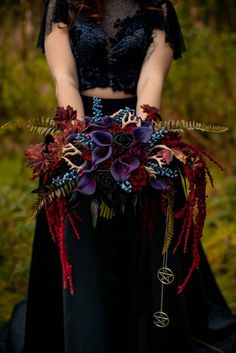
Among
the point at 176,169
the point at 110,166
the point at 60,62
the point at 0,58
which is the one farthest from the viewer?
the point at 0,58

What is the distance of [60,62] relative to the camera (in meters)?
2.73

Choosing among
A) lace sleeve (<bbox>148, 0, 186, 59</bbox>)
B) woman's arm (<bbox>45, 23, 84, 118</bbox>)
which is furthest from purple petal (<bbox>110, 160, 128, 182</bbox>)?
lace sleeve (<bbox>148, 0, 186, 59</bbox>)

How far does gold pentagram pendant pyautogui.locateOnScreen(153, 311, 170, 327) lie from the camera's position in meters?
2.52

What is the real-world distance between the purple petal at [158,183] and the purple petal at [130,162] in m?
0.10

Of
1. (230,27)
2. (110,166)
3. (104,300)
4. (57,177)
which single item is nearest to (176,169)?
(110,166)

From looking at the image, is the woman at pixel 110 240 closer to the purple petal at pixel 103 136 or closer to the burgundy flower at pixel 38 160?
the purple petal at pixel 103 136

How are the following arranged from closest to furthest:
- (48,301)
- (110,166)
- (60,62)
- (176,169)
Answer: (110,166) < (176,169) < (60,62) < (48,301)

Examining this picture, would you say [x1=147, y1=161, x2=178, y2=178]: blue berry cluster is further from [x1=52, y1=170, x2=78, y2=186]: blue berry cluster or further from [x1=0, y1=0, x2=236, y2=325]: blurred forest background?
[x1=0, y1=0, x2=236, y2=325]: blurred forest background

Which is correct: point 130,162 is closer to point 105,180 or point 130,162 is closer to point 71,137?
point 105,180

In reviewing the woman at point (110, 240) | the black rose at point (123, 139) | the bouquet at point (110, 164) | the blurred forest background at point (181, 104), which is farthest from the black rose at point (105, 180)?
the blurred forest background at point (181, 104)

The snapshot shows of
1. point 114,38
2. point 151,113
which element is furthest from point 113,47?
point 151,113

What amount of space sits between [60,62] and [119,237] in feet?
2.69

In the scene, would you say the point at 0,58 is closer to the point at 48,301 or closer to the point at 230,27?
the point at 230,27

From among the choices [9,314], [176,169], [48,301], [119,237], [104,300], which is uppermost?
[176,169]
